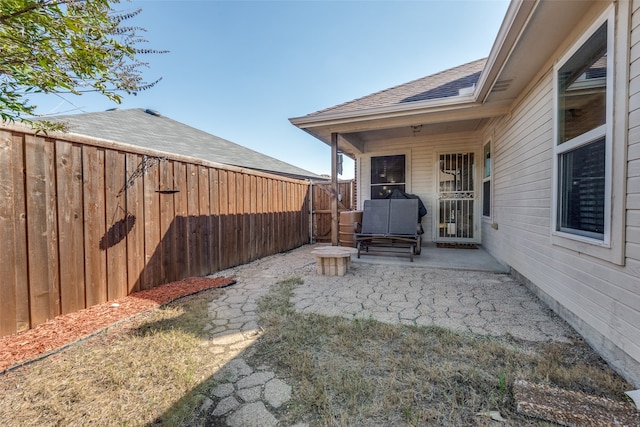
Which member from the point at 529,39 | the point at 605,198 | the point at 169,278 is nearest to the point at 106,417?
the point at 169,278

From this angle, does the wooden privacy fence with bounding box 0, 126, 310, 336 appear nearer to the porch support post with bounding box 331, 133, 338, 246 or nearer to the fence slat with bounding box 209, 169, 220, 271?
the fence slat with bounding box 209, 169, 220, 271

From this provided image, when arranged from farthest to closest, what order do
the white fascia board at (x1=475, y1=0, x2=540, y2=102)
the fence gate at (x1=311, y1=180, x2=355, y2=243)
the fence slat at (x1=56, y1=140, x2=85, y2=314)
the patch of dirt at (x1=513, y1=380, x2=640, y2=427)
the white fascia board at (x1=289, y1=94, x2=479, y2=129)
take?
the fence gate at (x1=311, y1=180, x2=355, y2=243), the white fascia board at (x1=289, y1=94, x2=479, y2=129), the fence slat at (x1=56, y1=140, x2=85, y2=314), the white fascia board at (x1=475, y1=0, x2=540, y2=102), the patch of dirt at (x1=513, y1=380, x2=640, y2=427)

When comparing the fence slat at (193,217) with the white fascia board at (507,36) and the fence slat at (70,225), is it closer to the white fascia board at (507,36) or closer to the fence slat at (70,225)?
the fence slat at (70,225)

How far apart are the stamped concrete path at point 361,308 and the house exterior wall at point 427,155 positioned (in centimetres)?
248

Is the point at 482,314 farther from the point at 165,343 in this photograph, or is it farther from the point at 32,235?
the point at 32,235

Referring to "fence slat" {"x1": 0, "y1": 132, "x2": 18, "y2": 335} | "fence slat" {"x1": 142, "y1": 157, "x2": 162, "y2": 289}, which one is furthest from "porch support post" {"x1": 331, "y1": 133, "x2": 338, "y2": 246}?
"fence slat" {"x1": 0, "y1": 132, "x2": 18, "y2": 335}

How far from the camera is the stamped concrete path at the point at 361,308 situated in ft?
4.85

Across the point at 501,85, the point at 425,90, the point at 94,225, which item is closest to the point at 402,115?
the point at 425,90

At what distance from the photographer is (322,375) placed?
1616 millimetres

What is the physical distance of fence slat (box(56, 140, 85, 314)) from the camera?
2.35 m

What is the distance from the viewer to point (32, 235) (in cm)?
214

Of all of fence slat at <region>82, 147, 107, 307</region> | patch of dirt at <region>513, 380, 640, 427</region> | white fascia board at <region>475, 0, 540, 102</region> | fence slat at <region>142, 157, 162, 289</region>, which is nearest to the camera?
patch of dirt at <region>513, 380, 640, 427</region>

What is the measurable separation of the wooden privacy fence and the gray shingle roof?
2.64m

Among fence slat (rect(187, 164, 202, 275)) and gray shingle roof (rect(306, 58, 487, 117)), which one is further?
gray shingle roof (rect(306, 58, 487, 117))
